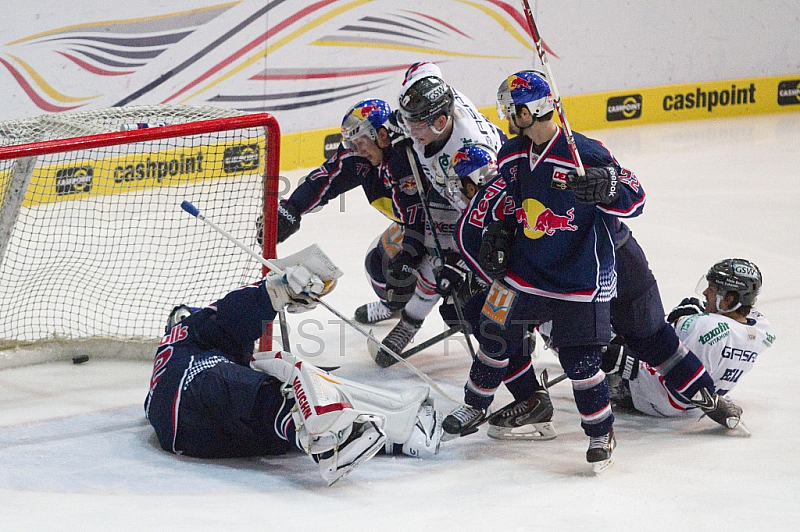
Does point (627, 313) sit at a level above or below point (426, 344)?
above

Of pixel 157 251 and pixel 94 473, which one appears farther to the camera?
pixel 157 251

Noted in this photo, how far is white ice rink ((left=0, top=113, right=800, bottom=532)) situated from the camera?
117 inches

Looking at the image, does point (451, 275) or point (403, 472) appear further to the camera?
point (451, 275)

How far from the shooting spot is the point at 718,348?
3727mm

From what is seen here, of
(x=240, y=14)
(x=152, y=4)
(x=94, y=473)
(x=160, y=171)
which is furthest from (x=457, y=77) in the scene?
(x=94, y=473)

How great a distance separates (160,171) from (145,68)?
5.83 feet

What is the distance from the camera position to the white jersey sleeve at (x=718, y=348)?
372 cm

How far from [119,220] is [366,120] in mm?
1621

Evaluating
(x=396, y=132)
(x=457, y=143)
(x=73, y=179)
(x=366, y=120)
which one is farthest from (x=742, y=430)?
(x=73, y=179)

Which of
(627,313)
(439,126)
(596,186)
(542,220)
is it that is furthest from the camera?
(439,126)

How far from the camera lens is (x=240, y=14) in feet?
23.4

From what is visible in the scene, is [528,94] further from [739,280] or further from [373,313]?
[373,313]

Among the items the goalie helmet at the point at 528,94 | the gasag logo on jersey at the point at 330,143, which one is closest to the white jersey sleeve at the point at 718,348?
the goalie helmet at the point at 528,94

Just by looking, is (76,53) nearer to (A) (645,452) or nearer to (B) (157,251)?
(B) (157,251)
